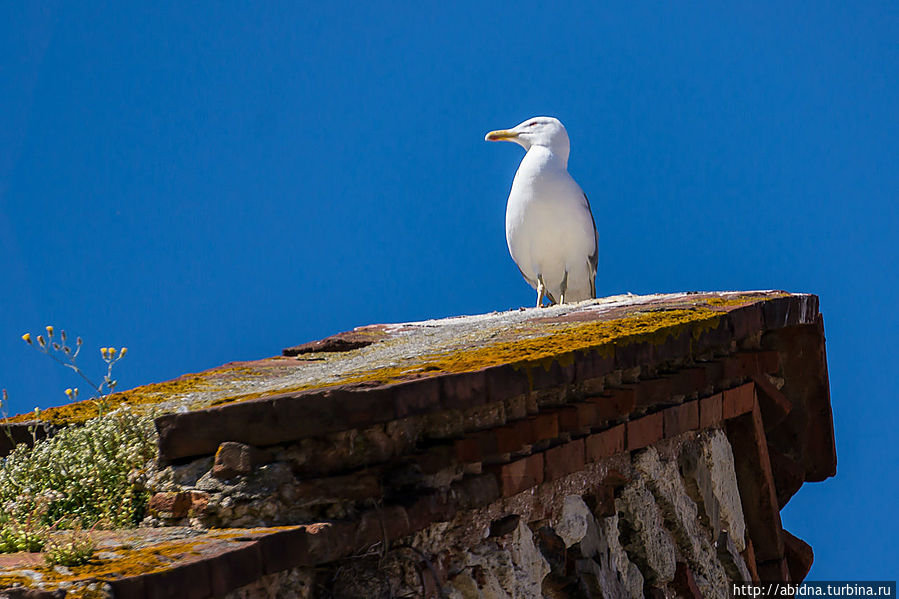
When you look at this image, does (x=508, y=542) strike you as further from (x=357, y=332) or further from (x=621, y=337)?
(x=357, y=332)

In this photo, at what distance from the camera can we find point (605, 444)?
12.5ft

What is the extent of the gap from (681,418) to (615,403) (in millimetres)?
637

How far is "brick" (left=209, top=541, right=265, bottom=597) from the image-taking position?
224 cm

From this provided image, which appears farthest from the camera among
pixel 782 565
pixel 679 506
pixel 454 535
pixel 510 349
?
pixel 782 565

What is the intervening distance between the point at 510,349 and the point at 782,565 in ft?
8.08

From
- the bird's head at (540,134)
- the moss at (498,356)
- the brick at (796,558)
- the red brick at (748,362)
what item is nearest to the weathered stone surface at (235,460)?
the moss at (498,356)

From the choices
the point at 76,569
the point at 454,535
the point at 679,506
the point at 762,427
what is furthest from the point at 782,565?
the point at 76,569

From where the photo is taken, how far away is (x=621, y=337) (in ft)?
12.5

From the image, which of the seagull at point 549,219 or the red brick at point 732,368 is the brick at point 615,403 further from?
the seagull at point 549,219

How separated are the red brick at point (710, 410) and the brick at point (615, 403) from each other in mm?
613

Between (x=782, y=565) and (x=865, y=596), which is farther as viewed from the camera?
(x=865, y=596)

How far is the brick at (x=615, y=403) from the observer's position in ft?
12.4

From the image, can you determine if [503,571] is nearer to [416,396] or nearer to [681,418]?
[416,396]

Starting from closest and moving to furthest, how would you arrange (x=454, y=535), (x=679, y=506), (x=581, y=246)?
(x=454, y=535) → (x=679, y=506) → (x=581, y=246)
